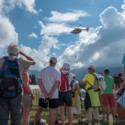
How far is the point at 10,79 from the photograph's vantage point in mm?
3436

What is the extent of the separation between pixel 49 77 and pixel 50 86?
0.21 metres

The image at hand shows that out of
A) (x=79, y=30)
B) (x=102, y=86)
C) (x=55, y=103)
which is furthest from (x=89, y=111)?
(x=79, y=30)

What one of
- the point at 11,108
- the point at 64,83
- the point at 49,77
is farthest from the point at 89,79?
the point at 11,108

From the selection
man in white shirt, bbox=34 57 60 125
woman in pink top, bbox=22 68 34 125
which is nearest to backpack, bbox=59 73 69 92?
man in white shirt, bbox=34 57 60 125

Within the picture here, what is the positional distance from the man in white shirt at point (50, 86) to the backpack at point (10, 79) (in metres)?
1.30

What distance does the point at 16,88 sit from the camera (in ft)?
11.4

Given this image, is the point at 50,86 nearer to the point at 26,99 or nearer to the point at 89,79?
the point at 26,99

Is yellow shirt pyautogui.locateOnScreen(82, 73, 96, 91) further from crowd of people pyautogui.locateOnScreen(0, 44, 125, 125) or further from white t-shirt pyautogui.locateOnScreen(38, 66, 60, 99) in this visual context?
white t-shirt pyautogui.locateOnScreen(38, 66, 60, 99)

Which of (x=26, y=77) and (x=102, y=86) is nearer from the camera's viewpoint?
(x=26, y=77)

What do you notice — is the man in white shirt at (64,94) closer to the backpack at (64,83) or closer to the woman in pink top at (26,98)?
the backpack at (64,83)

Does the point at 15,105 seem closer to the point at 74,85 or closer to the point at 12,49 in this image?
the point at 12,49

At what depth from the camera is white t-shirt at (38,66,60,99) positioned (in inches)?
189

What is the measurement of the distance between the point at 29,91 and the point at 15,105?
1.18 meters

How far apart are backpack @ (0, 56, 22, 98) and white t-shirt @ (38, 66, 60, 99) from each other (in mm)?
1320
